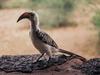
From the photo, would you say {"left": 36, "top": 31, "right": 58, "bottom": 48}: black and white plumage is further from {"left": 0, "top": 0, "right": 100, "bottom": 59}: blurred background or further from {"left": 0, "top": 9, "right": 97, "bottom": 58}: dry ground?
{"left": 0, "top": 0, "right": 100, "bottom": 59}: blurred background

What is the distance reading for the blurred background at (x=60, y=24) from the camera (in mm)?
14109

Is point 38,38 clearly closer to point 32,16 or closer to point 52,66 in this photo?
point 32,16

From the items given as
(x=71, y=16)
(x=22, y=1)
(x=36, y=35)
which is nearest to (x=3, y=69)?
(x=36, y=35)

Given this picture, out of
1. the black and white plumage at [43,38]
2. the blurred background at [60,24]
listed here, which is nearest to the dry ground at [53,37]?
the blurred background at [60,24]

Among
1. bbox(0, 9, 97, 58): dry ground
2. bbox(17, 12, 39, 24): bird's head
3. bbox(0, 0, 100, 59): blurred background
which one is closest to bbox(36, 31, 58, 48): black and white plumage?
bbox(17, 12, 39, 24): bird's head

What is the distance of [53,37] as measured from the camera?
48.3 feet

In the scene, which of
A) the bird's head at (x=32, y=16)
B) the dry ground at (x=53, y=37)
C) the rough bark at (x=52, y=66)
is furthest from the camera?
the dry ground at (x=53, y=37)

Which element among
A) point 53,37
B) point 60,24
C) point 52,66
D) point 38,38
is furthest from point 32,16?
point 60,24

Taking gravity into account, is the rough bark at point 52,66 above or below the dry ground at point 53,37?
below

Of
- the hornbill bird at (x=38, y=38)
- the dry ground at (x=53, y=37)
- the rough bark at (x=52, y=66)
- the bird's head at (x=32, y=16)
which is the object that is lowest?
the rough bark at (x=52, y=66)

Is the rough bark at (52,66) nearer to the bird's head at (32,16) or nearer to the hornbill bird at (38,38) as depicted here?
the hornbill bird at (38,38)

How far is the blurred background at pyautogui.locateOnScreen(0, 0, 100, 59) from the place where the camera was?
14109 mm

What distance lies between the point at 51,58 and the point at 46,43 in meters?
0.15

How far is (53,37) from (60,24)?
1760 mm
